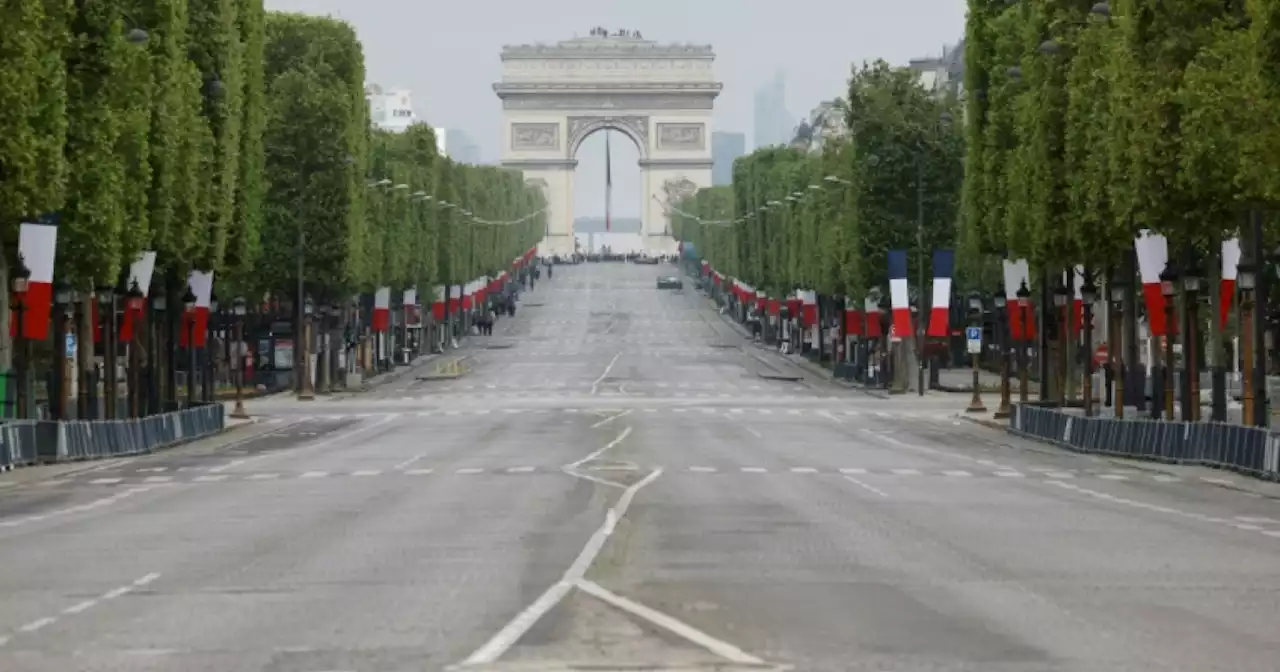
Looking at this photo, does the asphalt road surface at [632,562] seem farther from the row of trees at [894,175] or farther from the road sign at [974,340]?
the row of trees at [894,175]

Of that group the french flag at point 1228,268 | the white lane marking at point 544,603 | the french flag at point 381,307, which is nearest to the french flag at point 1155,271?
the french flag at point 1228,268

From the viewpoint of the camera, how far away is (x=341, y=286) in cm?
10638

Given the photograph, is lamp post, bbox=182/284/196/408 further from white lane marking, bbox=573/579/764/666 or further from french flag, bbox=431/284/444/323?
french flag, bbox=431/284/444/323

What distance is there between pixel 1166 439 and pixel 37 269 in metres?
22.1

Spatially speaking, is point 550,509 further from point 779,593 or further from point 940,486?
point 779,593

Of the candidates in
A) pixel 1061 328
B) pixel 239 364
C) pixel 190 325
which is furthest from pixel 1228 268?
pixel 239 364

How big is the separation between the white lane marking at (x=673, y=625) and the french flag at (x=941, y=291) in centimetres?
6601

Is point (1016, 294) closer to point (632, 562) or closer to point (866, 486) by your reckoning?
point (866, 486)

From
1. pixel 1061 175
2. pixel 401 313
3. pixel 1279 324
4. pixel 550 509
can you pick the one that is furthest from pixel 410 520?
pixel 401 313

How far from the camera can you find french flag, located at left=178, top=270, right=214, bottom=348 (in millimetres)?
74625

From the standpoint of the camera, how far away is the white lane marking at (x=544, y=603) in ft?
54.6

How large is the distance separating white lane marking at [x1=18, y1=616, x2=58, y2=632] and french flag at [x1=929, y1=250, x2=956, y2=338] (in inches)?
2699

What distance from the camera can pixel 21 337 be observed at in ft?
181

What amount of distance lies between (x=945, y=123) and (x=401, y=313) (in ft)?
158
